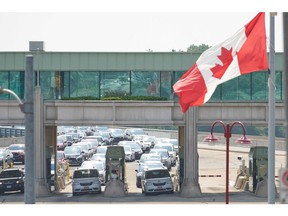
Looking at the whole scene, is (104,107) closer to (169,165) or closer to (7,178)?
(7,178)

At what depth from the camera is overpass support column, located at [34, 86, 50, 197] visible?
42.8 meters

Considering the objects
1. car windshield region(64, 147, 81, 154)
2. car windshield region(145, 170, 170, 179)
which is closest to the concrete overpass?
car windshield region(145, 170, 170, 179)

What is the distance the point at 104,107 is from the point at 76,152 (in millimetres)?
25852

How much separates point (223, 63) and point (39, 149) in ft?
68.9

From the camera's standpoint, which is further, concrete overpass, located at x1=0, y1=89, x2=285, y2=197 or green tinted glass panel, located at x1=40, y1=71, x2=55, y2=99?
green tinted glass panel, located at x1=40, y1=71, x2=55, y2=99

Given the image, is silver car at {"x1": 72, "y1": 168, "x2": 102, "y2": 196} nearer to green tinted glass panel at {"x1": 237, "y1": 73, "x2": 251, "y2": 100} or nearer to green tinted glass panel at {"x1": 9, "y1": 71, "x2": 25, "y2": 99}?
green tinted glass panel at {"x1": 9, "y1": 71, "x2": 25, "y2": 99}

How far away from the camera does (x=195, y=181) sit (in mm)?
43031

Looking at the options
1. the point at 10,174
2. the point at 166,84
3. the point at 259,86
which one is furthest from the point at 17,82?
the point at 259,86

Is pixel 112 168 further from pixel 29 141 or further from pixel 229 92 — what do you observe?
pixel 29 141

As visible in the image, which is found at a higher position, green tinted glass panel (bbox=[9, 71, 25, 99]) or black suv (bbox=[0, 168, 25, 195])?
green tinted glass panel (bbox=[9, 71, 25, 99])

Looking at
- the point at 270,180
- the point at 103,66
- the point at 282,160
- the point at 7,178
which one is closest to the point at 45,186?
the point at 7,178

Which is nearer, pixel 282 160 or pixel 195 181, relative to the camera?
pixel 195 181

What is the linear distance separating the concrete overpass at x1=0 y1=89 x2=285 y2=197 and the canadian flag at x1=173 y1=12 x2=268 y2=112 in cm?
1772

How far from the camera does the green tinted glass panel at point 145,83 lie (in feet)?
146
